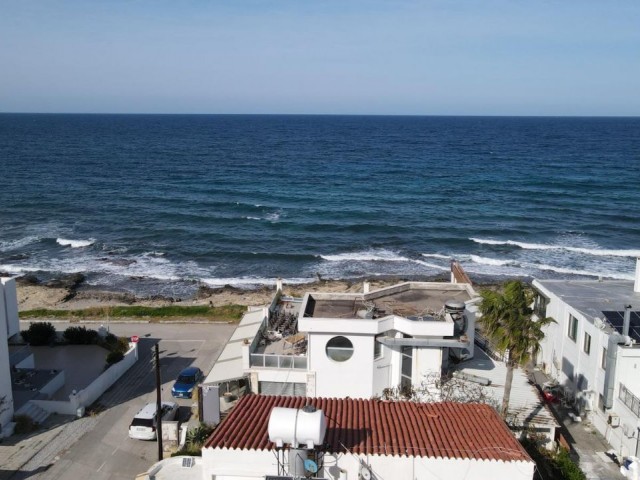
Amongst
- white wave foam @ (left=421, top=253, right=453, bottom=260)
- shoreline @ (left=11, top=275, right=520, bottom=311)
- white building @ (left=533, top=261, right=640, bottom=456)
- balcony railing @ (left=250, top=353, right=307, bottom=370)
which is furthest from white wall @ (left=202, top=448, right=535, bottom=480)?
white wave foam @ (left=421, top=253, right=453, bottom=260)

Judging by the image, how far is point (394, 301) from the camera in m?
24.2

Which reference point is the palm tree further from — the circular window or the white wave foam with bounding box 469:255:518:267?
the white wave foam with bounding box 469:255:518:267

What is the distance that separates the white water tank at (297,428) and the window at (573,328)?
16.8 m

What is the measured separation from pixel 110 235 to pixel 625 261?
48800 mm

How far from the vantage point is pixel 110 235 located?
60688mm

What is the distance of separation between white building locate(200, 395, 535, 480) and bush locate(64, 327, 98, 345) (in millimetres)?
19717

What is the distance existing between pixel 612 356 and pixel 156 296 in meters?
32.8

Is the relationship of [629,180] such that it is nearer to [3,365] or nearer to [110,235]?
[110,235]

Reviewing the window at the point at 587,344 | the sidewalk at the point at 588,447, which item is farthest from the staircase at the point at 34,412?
the window at the point at 587,344

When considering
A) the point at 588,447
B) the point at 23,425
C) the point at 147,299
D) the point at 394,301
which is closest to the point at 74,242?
the point at 147,299

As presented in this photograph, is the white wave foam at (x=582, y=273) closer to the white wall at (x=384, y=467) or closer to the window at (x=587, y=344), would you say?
the window at (x=587, y=344)

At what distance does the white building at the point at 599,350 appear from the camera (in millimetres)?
21422

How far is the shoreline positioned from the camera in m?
42.8

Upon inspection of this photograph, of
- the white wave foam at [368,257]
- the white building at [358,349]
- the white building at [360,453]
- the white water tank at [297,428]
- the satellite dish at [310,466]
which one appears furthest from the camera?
the white wave foam at [368,257]
